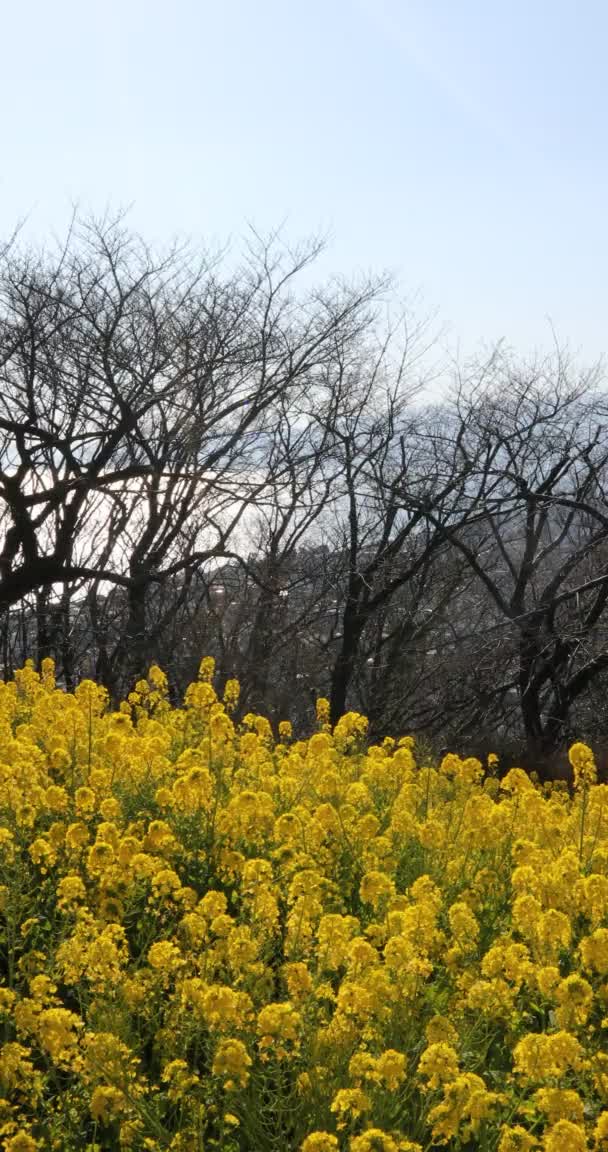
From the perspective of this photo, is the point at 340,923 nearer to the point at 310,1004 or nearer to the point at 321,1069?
the point at 310,1004

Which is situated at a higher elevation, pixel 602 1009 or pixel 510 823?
pixel 510 823

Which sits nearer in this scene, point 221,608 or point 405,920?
point 405,920

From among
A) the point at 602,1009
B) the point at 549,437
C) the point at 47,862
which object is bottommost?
the point at 602,1009

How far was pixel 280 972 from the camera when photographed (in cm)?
392

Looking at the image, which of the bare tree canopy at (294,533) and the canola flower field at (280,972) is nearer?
the canola flower field at (280,972)

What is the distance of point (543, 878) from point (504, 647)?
983 cm

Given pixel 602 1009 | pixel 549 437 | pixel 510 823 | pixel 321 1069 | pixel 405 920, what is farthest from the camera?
pixel 549 437

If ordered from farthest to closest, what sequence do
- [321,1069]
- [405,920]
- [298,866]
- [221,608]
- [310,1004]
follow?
1. [221,608]
2. [298,866]
3. [405,920]
4. [310,1004]
5. [321,1069]

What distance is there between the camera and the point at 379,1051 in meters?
3.68

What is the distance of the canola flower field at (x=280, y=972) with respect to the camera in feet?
11.1

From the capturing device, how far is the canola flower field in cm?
337

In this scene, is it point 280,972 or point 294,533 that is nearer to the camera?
point 280,972

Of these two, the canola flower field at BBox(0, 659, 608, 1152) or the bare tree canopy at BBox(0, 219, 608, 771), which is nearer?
the canola flower field at BBox(0, 659, 608, 1152)

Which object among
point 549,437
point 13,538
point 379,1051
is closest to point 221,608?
point 13,538
